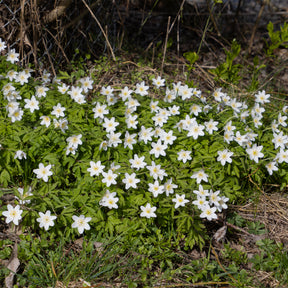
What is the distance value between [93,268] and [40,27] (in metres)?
2.66

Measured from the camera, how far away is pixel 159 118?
3020 mm

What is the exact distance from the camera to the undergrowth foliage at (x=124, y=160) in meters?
2.65

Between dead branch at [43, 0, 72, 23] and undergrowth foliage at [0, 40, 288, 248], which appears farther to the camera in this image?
dead branch at [43, 0, 72, 23]

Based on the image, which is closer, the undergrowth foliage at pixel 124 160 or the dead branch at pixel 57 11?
the undergrowth foliage at pixel 124 160

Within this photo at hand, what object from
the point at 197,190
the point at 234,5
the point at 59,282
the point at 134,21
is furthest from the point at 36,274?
the point at 234,5

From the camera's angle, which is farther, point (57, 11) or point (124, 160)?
point (57, 11)

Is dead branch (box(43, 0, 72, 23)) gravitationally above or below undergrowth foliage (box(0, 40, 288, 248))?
above

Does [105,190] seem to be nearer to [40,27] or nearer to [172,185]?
[172,185]

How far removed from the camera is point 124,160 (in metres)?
2.86

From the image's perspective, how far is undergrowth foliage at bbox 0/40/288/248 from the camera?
265cm

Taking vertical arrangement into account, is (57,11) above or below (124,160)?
above

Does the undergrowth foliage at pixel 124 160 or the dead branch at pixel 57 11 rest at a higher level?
the dead branch at pixel 57 11

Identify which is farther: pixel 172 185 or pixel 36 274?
pixel 172 185

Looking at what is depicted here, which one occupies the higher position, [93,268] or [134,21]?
[134,21]
